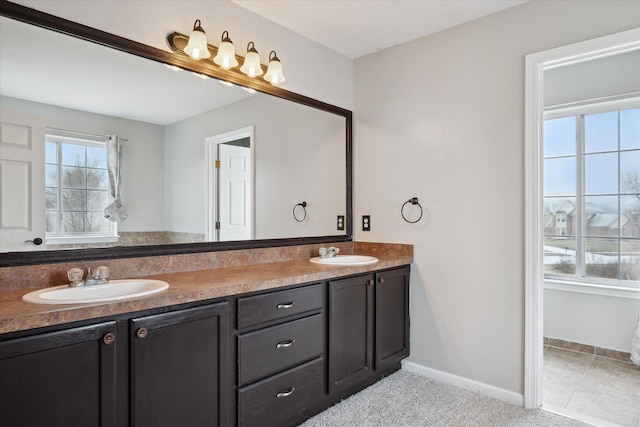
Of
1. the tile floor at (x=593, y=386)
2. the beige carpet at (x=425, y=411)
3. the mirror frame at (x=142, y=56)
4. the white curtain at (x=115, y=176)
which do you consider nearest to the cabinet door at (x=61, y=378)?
the mirror frame at (x=142, y=56)

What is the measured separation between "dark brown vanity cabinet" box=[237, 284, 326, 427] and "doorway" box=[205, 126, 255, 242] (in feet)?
2.03

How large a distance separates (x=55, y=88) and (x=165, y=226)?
804mm

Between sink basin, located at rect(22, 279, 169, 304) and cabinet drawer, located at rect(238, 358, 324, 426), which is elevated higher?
sink basin, located at rect(22, 279, 169, 304)

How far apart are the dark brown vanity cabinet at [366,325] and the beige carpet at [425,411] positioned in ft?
0.42

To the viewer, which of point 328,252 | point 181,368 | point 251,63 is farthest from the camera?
point 328,252

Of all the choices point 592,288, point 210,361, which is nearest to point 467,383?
point 592,288

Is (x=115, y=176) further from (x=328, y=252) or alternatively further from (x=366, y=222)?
(x=366, y=222)

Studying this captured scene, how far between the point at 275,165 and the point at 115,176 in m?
1.04

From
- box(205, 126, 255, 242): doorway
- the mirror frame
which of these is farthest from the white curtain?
box(205, 126, 255, 242): doorway

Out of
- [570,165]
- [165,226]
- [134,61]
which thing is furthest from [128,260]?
[570,165]

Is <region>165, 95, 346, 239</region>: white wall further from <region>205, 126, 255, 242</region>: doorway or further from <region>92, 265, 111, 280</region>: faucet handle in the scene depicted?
<region>92, 265, 111, 280</region>: faucet handle

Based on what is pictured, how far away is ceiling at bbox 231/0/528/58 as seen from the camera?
2.33 m

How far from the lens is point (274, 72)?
7.79 feet

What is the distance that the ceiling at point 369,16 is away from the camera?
233cm
